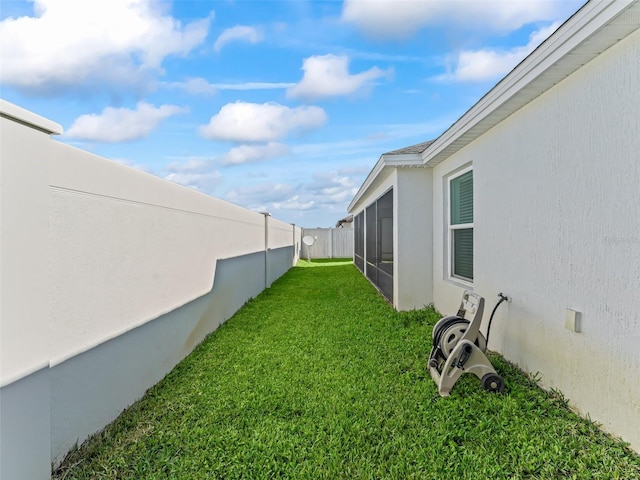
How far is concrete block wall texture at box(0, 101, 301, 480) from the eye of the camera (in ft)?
6.47

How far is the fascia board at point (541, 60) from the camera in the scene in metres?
2.46

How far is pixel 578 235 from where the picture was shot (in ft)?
10.2

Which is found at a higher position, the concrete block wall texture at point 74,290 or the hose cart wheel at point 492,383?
the concrete block wall texture at point 74,290

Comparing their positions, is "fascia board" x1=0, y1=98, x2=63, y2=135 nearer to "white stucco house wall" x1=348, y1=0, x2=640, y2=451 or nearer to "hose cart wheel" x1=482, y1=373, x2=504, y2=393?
"white stucco house wall" x1=348, y1=0, x2=640, y2=451

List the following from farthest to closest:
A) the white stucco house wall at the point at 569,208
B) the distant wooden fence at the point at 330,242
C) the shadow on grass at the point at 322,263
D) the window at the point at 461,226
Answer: the distant wooden fence at the point at 330,242 → the shadow on grass at the point at 322,263 → the window at the point at 461,226 → the white stucco house wall at the point at 569,208

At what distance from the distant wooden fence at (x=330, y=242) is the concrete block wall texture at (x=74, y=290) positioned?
20396mm

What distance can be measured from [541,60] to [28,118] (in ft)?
11.8

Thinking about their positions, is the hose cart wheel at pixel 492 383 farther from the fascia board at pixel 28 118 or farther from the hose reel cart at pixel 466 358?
the fascia board at pixel 28 118

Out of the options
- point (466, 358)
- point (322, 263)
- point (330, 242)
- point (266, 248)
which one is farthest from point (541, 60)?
point (330, 242)

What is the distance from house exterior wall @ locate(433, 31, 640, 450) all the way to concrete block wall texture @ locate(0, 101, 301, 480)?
11.9 ft

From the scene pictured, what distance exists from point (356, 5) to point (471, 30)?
1983 mm

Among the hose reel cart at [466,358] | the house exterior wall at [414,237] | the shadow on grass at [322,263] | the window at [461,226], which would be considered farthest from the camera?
the shadow on grass at [322,263]

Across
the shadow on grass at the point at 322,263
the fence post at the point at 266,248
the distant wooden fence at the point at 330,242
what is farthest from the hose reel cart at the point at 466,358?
the distant wooden fence at the point at 330,242

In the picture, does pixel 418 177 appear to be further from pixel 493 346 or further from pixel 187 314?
pixel 187 314
